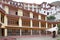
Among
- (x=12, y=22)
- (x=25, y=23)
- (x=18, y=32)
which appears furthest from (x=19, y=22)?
(x=25, y=23)

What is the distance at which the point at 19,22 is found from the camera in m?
37.7

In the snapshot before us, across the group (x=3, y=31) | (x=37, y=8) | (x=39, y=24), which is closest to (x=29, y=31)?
(x=39, y=24)

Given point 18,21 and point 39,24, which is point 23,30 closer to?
point 18,21

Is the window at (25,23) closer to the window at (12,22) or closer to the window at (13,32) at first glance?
the window at (12,22)

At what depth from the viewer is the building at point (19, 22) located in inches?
1342

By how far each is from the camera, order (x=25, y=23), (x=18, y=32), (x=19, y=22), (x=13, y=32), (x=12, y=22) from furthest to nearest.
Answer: (x=25, y=23) < (x=19, y=22) < (x=18, y=32) < (x=12, y=22) < (x=13, y=32)

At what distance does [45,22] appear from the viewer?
44.9 meters

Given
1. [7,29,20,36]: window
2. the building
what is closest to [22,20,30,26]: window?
the building

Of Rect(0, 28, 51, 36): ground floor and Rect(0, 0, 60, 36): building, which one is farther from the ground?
Rect(0, 0, 60, 36): building

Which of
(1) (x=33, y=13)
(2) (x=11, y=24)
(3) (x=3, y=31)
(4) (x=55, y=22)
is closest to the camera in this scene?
(3) (x=3, y=31)

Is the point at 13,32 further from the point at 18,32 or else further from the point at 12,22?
the point at 12,22

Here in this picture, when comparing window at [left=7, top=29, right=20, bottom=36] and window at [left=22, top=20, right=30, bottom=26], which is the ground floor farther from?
window at [left=22, top=20, right=30, bottom=26]

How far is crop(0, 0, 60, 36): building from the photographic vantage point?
3409 cm

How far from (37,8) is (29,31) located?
18.0 meters
